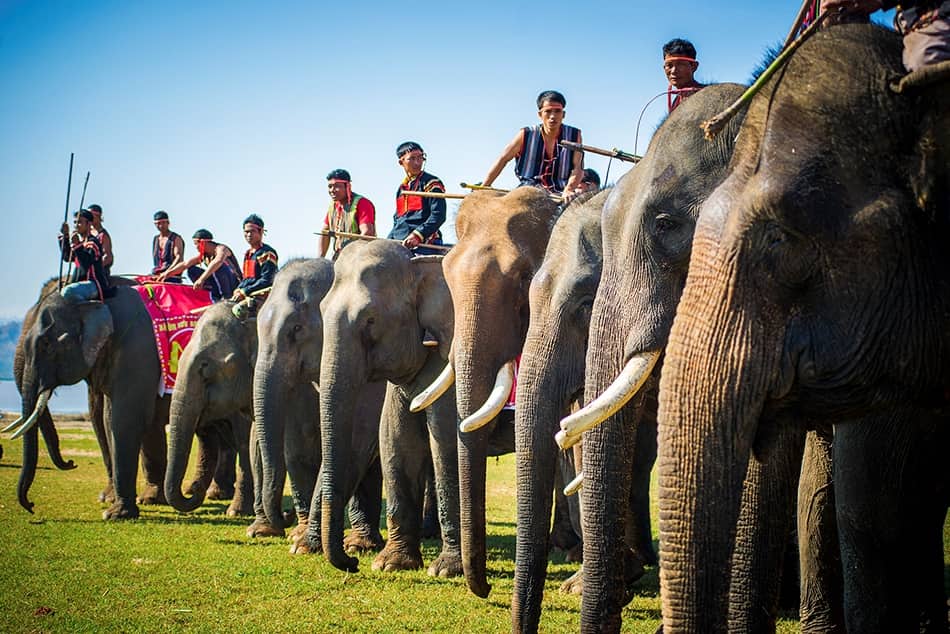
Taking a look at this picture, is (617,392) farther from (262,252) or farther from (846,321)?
(262,252)

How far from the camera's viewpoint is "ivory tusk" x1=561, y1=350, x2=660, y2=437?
15.0 ft

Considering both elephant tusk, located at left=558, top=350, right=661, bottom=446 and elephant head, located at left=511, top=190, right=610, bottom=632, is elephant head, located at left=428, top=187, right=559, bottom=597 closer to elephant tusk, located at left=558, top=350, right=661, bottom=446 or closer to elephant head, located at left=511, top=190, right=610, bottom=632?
elephant head, located at left=511, top=190, right=610, bottom=632

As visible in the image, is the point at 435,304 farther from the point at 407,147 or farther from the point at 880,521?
the point at 880,521

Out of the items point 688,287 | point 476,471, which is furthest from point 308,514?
point 688,287

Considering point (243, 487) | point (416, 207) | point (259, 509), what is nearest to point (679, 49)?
point (416, 207)

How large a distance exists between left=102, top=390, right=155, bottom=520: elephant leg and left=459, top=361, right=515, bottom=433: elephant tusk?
7.01m

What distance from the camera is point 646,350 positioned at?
518 cm

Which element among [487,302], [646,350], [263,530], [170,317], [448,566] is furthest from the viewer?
[170,317]

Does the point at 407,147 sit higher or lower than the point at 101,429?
higher

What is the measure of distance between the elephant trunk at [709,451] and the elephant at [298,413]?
7482 mm

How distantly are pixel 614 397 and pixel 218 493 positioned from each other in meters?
13.3

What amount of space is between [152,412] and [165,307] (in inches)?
78.1

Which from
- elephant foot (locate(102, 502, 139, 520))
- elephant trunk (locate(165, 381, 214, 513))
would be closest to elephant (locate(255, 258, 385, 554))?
elephant trunk (locate(165, 381, 214, 513))

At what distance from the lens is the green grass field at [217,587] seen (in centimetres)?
723
